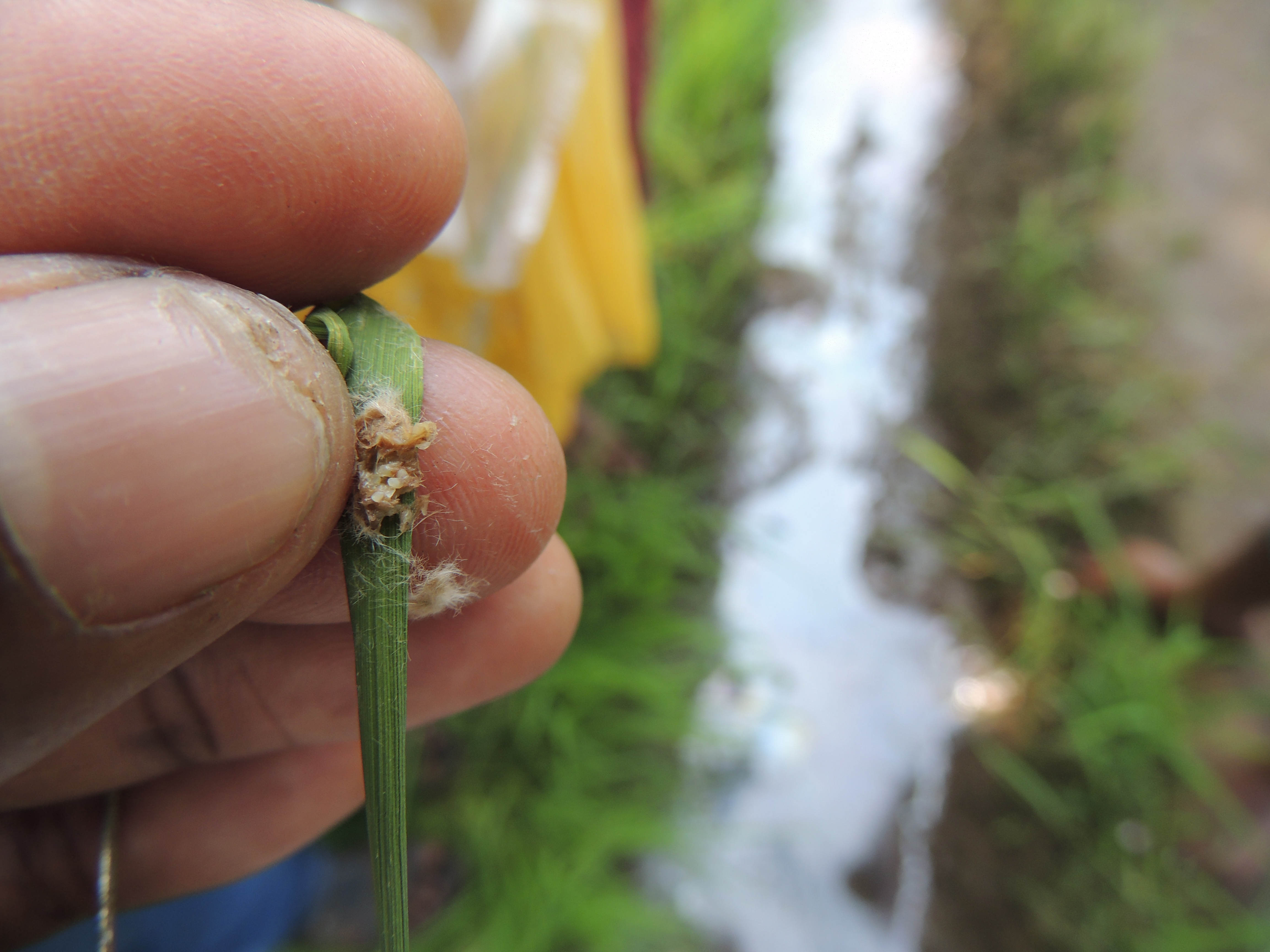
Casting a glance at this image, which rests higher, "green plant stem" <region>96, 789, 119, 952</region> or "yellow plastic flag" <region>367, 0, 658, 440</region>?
"yellow plastic flag" <region>367, 0, 658, 440</region>

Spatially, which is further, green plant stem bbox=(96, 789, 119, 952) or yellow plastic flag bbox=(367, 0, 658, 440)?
yellow plastic flag bbox=(367, 0, 658, 440)

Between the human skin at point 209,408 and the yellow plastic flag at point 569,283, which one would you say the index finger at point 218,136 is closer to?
the human skin at point 209,408

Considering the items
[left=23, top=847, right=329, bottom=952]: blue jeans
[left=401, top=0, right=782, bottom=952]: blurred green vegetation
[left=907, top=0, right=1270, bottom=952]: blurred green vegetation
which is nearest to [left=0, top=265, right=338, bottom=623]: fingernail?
[left=23, top=847, right=329, bottom=952]: blue jeans

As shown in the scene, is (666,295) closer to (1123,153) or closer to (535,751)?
(535,751)

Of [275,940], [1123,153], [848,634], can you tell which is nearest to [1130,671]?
[848,634]

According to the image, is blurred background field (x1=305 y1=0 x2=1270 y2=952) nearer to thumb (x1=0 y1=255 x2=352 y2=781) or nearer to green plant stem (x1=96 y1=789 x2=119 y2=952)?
green plant stem (x1=96 y1=789 x2=119 y2=952)

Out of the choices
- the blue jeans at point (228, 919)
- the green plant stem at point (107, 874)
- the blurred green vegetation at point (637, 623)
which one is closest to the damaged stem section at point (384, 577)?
the green plant stem at point (107, 874)

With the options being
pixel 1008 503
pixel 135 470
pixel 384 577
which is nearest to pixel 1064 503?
pixel 1008 503
